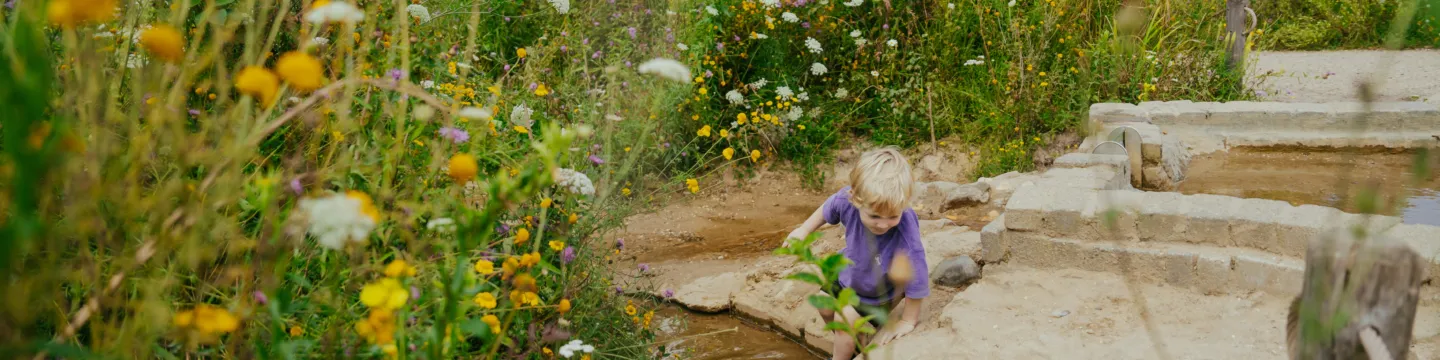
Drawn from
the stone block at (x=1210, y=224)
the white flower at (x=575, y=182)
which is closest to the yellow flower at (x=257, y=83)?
the white flower at (x=575, y=182)

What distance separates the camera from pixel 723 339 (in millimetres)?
4398

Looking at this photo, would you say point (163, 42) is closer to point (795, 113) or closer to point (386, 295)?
point (386, 295)

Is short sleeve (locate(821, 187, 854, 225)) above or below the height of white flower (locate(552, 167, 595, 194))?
below

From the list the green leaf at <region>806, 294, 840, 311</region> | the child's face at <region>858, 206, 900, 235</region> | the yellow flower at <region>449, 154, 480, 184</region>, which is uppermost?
the yellow flower at <region>449, 154, 480, 184</region>

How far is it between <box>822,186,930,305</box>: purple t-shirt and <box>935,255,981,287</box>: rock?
64 centimetres

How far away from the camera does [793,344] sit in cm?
435

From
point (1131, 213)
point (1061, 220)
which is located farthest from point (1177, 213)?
point (1061, 220)

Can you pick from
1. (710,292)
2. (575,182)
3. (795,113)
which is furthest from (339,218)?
(795,113)

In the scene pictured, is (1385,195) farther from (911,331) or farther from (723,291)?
(723,291)

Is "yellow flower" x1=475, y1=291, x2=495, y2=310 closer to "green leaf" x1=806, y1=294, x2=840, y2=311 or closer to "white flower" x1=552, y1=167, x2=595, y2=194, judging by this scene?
"white flower" x1=552, y1=167, x2=595, y2=194

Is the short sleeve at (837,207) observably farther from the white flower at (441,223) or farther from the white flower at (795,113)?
the white flower at (795,113)

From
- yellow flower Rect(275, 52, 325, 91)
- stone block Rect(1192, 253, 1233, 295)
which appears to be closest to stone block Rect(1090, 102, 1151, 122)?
stone block Rect(1192, 253, 1233, 295)

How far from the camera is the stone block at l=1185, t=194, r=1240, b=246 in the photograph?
388 centimetres

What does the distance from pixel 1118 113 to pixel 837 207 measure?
3.31 meters
